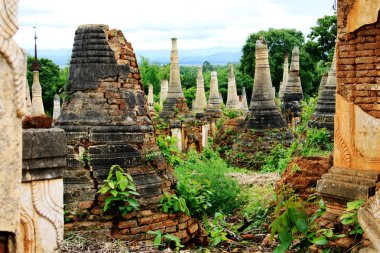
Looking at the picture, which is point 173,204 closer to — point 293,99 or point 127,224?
point 127,224

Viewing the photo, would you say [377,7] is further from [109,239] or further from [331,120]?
[331,120]

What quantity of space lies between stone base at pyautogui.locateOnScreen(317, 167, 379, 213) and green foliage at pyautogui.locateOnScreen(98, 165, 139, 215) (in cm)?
203

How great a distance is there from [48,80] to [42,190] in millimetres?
32228

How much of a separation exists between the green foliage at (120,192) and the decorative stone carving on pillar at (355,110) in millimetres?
2026

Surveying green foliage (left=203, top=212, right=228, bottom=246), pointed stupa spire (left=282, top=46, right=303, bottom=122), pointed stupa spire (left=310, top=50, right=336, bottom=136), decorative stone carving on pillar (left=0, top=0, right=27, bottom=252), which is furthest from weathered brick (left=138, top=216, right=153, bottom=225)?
pointed stupa spire (left=282, top=46, right=303, bottom=122)

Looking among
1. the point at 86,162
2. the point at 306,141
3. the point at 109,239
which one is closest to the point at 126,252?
the point at 109,239

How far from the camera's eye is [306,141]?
11781 millimetres

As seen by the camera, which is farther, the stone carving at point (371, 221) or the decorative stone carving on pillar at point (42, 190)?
the stone carving at point (371, 221)

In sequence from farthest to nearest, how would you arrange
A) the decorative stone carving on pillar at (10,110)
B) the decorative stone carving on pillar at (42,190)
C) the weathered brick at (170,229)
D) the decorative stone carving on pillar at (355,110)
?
the weathered brick at (170,229) → the decorative stone carving on pillar at (355,110) → the decorative stone carving on pillar at (42,190) → the decorative stone carving on pillar at (10,110)

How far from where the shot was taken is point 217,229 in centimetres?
773

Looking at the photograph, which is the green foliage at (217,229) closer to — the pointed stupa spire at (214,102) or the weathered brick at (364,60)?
the weathered brick at (364,60)

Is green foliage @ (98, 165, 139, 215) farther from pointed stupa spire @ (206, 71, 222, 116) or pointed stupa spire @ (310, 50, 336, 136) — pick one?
→ pointed stupa spire @ (206, 71, 222, 116)

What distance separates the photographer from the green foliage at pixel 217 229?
6992 millimetres

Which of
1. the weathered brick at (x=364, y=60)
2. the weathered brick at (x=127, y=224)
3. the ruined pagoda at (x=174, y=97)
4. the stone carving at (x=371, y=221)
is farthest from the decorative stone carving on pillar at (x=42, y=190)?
the ruined pagoda at (x=174, y=97)
